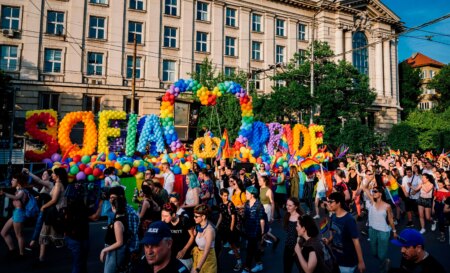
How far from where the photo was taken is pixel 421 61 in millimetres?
61094

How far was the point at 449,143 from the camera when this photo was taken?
3478 centimetres

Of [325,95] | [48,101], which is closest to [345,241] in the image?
[325,95]

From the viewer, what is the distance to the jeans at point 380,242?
5.85 m

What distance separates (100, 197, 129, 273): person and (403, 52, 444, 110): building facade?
59226 mm

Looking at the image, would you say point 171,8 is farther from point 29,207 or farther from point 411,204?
point 29,207

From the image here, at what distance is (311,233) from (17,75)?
26.6 metres

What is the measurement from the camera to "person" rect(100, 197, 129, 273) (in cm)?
451

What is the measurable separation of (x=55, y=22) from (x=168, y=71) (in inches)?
362

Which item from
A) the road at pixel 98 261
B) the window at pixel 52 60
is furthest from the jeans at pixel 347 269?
the window at pixel 52 60

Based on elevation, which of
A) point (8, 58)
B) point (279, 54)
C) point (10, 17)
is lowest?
point (8, 58)

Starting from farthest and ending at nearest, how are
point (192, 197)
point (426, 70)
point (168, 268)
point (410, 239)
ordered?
point (426, 70) < point (192, 197) < point (410, 239) < point (168, 268)

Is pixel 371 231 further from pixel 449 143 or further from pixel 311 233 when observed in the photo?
pixel 449 143

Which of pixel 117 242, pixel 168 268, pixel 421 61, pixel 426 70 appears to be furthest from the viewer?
pixel 421 61

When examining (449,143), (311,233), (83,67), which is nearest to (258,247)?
(311,233)
